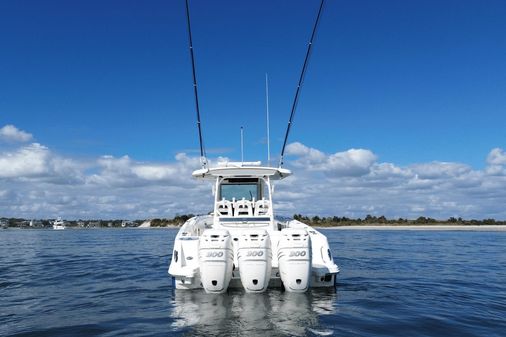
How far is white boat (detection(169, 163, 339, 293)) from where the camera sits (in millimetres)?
9367

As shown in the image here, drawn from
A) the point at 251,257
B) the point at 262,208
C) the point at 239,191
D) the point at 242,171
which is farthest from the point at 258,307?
the point at 239,191

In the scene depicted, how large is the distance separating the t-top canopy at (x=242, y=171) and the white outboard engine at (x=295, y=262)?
12.3ft

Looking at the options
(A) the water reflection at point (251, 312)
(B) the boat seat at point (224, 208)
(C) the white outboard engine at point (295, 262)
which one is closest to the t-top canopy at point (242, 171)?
(B) the boat seat at point (224, 208)

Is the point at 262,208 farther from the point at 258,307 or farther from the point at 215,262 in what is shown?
the point at 258,307

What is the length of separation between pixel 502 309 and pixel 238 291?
6.02 meters

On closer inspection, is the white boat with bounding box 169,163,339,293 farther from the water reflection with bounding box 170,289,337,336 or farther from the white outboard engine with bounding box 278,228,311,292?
the water reflection with bounding box 170,289,337,336

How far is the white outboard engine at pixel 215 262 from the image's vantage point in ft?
30.7

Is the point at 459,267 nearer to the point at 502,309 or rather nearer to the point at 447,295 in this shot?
the point at 447,295

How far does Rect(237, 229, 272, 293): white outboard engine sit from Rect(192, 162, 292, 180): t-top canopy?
371 centimetres

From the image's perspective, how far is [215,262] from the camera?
934 cm

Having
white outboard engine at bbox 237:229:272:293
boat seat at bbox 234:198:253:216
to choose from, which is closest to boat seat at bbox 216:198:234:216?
boat seat at bbox 234:198:253:216

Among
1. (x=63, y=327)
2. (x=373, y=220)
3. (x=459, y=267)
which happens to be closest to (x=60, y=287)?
(x=63, y=327)

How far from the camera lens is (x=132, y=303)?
1018 centimetres

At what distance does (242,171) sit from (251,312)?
17.7 feet
